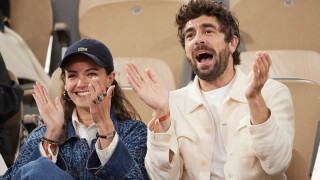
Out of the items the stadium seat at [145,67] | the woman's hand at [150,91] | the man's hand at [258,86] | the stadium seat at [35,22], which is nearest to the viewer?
the man's hand at [258,86]

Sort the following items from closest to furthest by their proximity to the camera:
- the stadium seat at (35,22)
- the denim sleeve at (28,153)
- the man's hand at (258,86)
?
the man's hand at (258,86) → the denim sleeve at (28,153) → the stadium seat at (35,22)

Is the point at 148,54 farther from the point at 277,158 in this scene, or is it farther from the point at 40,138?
the point at 277,158

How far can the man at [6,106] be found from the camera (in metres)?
1.86

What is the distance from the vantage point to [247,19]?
2.44m

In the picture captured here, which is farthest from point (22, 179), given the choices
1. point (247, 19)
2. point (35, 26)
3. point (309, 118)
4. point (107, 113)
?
point (35, 26)

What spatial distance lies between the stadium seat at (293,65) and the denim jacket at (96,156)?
1.82 feet

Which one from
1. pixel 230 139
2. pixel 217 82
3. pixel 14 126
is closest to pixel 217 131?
pixel 230 139

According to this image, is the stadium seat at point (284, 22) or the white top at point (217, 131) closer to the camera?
the white top at point (217, 131)

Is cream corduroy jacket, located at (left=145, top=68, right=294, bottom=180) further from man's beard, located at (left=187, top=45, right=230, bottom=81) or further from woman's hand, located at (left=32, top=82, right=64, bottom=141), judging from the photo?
woman's hand, located at (left=32, top=82, right=64, bottom=141)

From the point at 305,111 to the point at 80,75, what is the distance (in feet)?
2.73

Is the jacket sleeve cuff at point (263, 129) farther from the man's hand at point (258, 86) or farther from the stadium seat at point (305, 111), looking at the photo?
the stadium seat at point (305, 111)

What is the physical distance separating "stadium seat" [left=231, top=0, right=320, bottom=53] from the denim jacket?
1.09 metres

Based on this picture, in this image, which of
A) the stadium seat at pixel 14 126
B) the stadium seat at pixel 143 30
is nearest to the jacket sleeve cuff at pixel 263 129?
the stadium seat at pixel 14 126

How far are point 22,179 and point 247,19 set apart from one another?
1.52m
